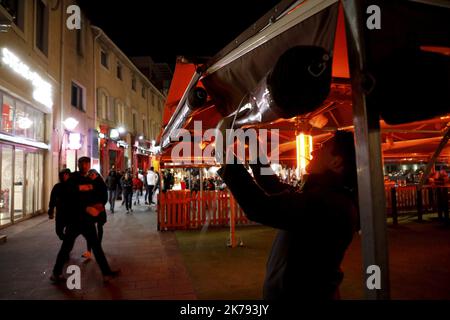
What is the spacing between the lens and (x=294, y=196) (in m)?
1.58

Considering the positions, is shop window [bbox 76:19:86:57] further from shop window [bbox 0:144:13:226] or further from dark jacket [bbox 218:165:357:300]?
dark jacket [bbox 218:165:357:300]

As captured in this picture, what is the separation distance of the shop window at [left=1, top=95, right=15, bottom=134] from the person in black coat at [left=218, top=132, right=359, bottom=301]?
34.5 feet

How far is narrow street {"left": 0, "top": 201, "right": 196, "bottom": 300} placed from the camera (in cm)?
447

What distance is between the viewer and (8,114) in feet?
32.2

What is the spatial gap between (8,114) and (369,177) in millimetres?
11515

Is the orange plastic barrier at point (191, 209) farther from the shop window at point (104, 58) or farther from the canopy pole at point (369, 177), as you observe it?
the shop window at point (104, 58)

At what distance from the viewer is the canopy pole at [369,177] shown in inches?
56.7

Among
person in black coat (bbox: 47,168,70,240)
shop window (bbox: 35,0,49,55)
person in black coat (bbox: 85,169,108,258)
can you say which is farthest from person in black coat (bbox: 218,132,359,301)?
shop window (bbox: 35,0,49,55)

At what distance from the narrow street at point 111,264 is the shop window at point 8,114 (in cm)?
321

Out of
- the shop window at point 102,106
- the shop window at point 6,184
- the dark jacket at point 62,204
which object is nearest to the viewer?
the dark jacket at point 62,204

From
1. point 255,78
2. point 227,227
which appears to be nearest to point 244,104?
point 255,78

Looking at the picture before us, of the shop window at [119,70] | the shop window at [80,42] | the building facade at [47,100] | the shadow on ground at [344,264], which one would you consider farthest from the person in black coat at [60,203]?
the shop window at [119,70]

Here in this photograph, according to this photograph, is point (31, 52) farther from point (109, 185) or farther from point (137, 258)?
point (137, 258)

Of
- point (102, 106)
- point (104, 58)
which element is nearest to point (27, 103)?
point (102, 106)
